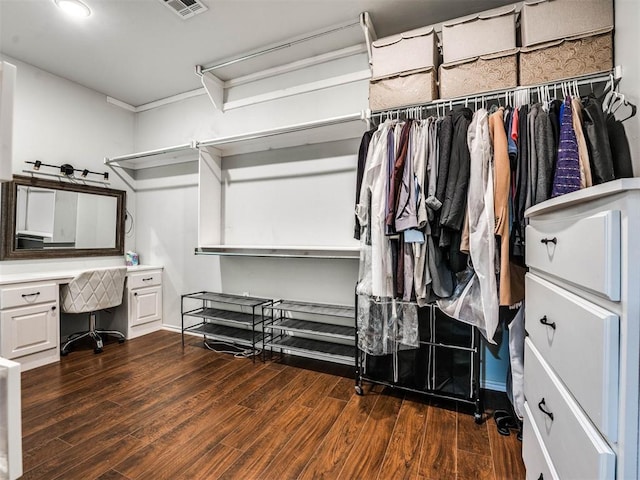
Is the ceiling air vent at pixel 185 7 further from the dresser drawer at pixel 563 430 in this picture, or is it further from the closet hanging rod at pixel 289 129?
the dresser drawer at pixel 563 430

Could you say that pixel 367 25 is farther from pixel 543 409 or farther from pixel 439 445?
pixel 439 445

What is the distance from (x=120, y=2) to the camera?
6.97 ft

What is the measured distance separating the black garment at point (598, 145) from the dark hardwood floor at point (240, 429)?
4.46 ft

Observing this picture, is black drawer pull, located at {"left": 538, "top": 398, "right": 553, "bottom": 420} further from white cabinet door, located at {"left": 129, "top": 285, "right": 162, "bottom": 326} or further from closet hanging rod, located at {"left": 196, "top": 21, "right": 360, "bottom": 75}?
white cabinet door, located at {"left": 129, "top": 285, "right": 162, "bottom": 326}

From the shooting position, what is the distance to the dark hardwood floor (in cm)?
141

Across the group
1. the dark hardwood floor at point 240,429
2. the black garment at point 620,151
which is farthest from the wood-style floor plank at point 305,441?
the black garment at point 620,151

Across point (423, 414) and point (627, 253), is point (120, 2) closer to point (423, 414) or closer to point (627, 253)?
point (627, 253)

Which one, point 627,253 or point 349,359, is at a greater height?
point 627,253

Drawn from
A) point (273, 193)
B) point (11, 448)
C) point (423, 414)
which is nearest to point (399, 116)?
point (273, 193)

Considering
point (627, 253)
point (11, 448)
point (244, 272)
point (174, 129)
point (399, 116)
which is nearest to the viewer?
point (627, 253)

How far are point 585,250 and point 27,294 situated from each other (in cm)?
352

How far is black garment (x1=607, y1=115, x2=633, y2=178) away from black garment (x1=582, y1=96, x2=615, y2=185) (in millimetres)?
65

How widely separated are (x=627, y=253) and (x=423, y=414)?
63.3 inches

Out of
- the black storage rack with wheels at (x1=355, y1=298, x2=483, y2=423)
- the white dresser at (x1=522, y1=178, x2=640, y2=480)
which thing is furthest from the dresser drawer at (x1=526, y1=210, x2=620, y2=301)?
the black storage rack with wheels at (x1=355, y1=298, x2=483, y2=423)
